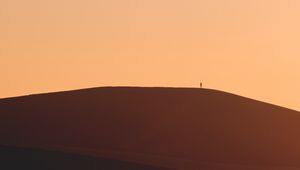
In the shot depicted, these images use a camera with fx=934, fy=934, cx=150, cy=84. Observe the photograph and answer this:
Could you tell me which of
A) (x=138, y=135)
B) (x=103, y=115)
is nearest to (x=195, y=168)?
(x=138, y=135)

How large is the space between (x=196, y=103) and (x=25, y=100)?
1060 centimetres

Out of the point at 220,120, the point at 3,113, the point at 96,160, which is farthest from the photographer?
the point at 220,120

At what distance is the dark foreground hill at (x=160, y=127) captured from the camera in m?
42.2

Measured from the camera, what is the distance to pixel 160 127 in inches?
1971

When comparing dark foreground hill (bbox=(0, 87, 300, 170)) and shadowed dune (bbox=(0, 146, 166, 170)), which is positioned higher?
dark foreground hill (bbox=(0, 87, 300, 170))

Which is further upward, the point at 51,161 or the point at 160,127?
the point at 160,127

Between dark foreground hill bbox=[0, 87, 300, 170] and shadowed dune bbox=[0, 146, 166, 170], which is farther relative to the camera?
dark foreground hill bbox=[0, 87, 300, 170]

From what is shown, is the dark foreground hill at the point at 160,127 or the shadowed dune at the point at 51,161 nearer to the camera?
the shadowed dune at the point at 51,161

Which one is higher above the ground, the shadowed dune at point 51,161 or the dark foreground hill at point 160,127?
the dark foreground hill at point 160,127

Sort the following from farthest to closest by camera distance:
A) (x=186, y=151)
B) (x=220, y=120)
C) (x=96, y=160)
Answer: (x=220, y=120) → (x=186, y=151) → (x=96, y=160)

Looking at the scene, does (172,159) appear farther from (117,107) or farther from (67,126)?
(117,107)

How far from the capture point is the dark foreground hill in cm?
4222

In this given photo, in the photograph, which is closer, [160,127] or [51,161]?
[51,161]

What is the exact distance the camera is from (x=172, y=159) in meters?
40.7
